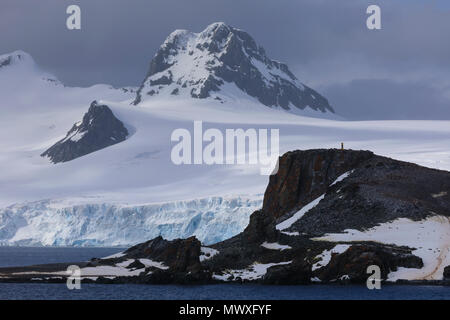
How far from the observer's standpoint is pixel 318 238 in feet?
488

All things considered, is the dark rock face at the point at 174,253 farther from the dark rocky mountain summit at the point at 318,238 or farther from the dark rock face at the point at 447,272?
the dark rock face at the point at 447,272

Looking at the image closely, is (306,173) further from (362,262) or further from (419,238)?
(362,262)

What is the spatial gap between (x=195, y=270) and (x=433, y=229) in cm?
3793

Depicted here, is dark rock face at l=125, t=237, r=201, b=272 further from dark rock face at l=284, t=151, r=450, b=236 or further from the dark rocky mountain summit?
dark rock face at l=284, t=151, r=450, b=236

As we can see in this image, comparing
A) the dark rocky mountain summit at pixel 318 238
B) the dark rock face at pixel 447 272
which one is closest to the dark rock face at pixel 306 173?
the dark rocky mountain summit at pixel 318 238

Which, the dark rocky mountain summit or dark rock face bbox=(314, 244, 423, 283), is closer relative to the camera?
dark rock face bbox=(314, 244, 423, 283)

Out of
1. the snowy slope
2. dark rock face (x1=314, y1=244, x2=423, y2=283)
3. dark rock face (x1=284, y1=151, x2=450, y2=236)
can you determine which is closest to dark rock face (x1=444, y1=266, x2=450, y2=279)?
the snowy slope

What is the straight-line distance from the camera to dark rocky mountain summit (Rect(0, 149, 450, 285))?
447ft

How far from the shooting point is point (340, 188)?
170 metres

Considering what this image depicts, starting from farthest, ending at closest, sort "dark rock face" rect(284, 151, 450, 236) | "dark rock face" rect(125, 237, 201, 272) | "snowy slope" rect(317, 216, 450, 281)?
"dark rock face" rect(284, 151, 450, 236) → "dark rock face" rect(125, 237, 201, 272) → "snowy slope" rect(317, 216, 450, 281)

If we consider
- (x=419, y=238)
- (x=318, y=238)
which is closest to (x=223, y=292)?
(x=318, y=238)

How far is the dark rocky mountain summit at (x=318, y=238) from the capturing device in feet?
447
